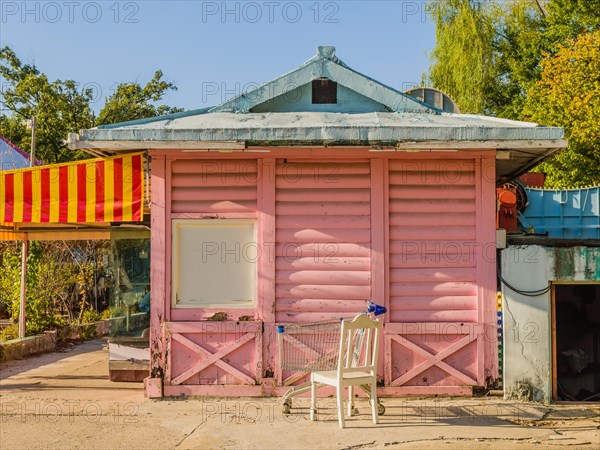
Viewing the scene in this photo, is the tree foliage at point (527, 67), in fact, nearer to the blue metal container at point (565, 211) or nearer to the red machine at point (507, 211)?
the blue metal container at point (565, 211)

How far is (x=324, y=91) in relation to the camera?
412 inches

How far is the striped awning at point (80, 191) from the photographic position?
9.25 m

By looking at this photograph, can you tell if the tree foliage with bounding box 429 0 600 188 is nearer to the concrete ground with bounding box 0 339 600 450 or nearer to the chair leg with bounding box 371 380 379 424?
the concrete ground with bounding box 0 339 600 450

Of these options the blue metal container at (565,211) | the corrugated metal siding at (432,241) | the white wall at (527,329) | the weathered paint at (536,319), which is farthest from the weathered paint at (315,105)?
the blue metal container at (565,211)

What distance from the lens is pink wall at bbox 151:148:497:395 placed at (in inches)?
364

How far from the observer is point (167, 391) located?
9250 mm

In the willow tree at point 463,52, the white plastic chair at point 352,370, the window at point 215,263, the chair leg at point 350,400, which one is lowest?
the chair leg at point 350,400

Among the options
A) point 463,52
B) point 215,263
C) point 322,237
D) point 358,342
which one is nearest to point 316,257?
point 322,237

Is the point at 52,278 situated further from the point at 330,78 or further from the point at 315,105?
the point at 330,78

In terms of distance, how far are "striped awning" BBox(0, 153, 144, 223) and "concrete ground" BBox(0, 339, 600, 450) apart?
247cm

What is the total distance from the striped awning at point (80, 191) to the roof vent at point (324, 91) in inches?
111

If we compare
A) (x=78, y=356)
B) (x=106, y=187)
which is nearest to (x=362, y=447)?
(x=106, y=187)

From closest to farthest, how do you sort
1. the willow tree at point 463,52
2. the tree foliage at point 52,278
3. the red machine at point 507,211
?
the red machine at point 507,211 → the tree foliage at point 52,278 → the willow tree at point 463,52

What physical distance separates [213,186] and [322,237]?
1.62m
